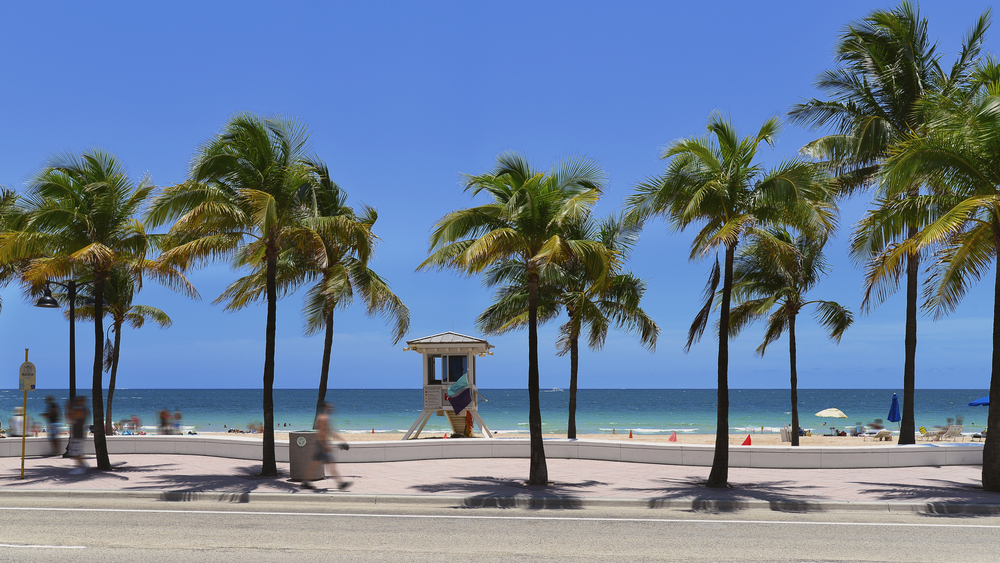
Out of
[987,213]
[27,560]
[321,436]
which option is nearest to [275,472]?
[321,436]

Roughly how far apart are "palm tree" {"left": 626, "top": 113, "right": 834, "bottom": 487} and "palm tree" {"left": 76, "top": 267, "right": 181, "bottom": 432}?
11.7 metres

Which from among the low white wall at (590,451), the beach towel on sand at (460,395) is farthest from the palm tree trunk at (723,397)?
the beach towel on sand at (460,395)

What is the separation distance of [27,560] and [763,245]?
12.2m

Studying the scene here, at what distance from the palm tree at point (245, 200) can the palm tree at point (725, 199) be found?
6992 mm

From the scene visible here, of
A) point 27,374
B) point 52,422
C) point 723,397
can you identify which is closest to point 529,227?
point 723,397

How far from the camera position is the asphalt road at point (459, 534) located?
26.4ft

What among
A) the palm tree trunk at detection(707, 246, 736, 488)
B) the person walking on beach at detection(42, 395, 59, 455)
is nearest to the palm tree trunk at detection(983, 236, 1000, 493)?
the palm tree trunk at detection(707, 246, 736, 488)

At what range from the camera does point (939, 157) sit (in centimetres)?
1253

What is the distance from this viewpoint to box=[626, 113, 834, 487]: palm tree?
13.0m

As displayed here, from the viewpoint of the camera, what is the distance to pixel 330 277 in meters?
19.0

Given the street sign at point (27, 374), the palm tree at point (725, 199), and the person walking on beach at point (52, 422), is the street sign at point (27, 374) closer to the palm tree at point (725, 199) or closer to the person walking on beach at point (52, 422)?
the person walking on beach at point (52, 422)

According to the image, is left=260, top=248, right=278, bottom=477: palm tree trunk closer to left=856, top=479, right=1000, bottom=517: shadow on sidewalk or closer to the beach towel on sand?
the beach towel on sand

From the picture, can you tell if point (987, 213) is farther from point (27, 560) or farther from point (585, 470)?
point (27, 560)

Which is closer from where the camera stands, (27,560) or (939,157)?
(27,560)
